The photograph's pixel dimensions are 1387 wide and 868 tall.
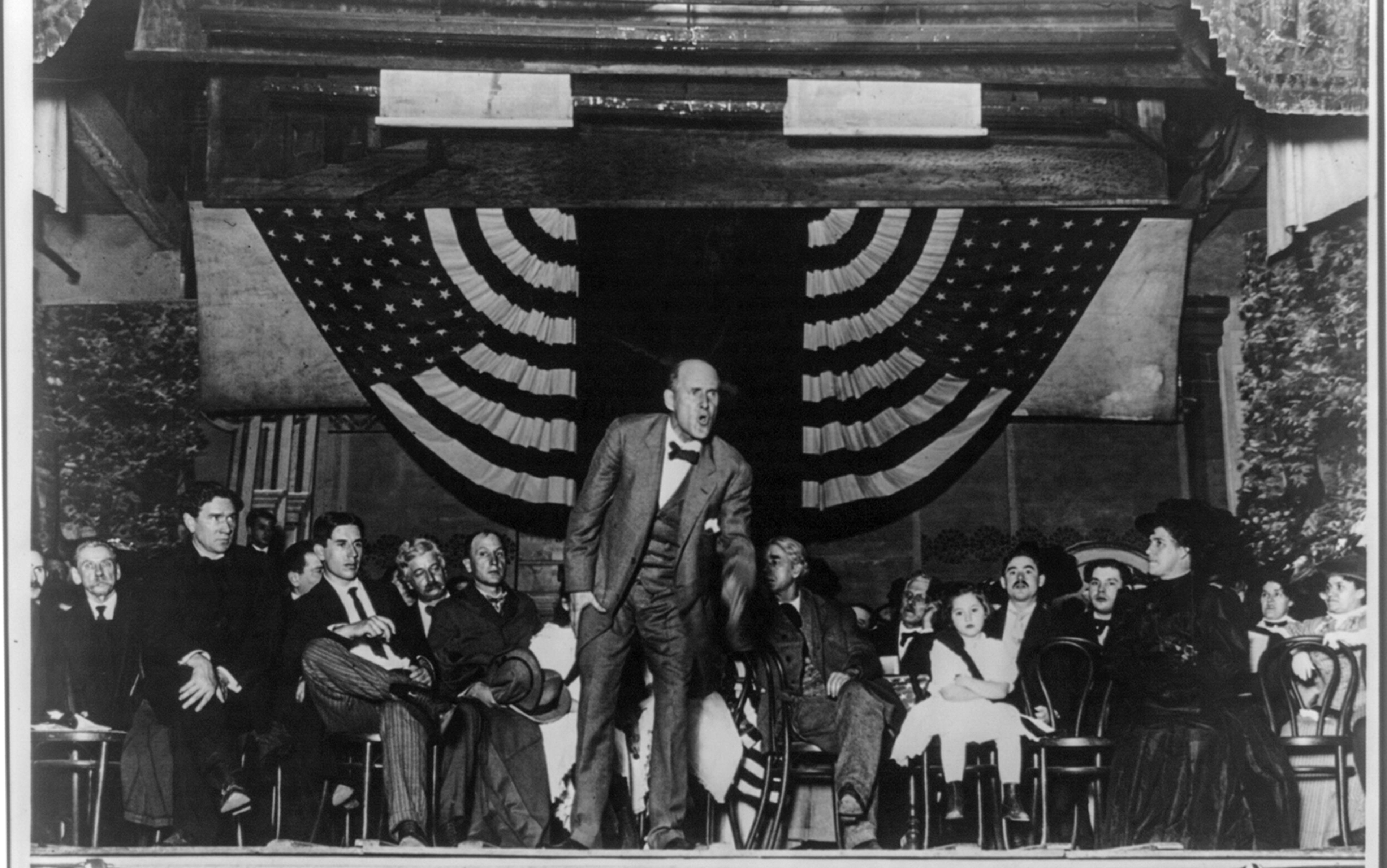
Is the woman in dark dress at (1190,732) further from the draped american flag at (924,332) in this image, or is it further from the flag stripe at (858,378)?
the flag stripe at (858,378)

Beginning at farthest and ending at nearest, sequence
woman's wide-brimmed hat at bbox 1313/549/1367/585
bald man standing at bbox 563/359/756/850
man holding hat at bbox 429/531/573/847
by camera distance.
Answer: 1. woman's wide-brimmed hat at bbox 1313/549/1367/585
2. man holding hat at bbox 429/531/573/847
3. bald man standing at bbox 563/359/756/850

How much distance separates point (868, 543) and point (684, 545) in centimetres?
111

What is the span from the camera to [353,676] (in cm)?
954

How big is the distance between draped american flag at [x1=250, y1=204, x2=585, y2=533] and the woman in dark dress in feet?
10.2

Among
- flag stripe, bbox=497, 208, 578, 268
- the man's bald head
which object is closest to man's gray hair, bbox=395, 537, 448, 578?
the man's bald head

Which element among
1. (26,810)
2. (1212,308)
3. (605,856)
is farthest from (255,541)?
(1212,308)

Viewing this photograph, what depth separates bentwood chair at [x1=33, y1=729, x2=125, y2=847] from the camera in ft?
30.8

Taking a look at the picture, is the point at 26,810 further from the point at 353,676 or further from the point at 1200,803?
the point at 1200,803

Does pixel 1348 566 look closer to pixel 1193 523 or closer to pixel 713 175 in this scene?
pixel 1193 523

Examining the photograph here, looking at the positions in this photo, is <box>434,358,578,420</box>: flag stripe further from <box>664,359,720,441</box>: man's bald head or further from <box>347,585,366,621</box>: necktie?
<box>347,585,366,621</box>: necktie

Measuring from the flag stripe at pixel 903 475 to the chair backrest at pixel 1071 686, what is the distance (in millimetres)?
1127

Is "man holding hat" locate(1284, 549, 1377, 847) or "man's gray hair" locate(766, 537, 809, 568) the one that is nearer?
"man holding hat" locate(1284, 549, 1377, 847)

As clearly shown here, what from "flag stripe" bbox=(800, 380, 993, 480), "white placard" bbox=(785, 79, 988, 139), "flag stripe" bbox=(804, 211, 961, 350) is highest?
"white placard" bbox=(785, 79, 988, 139)

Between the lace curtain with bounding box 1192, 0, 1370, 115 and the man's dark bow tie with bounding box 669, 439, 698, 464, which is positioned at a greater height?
the lace curtain with bounding box 1192, 0, 1370, 115
